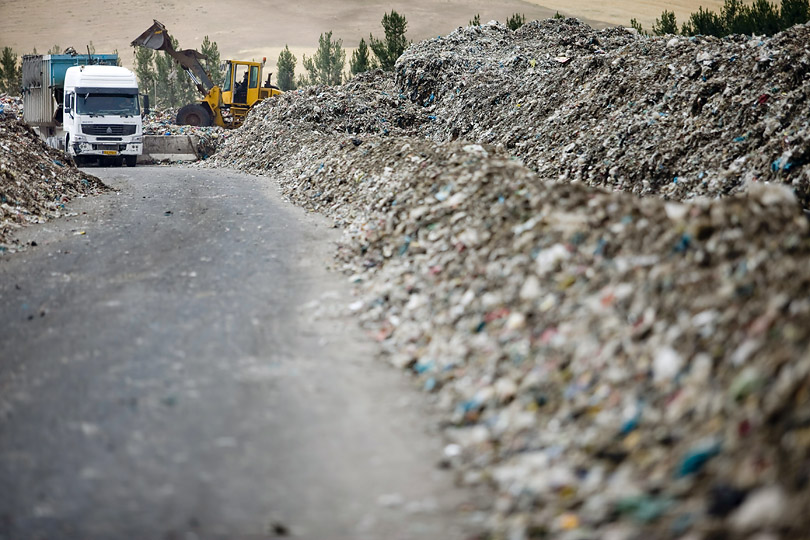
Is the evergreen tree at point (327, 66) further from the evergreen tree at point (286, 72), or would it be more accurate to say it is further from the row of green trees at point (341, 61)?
the evergreen tree at point (286, 72)

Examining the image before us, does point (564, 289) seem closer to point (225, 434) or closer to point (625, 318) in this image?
point (625, 318)

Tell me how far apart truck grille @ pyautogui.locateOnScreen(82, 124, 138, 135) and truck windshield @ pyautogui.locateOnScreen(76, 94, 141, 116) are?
0.38 metres

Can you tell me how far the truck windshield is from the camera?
23125 millimetres

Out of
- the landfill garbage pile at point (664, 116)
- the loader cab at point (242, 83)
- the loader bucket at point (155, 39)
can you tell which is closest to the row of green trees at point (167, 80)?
the loader cab at point (242, 83)

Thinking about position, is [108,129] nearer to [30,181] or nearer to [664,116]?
[30,181]

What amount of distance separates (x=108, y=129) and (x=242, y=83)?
8826 millimetres

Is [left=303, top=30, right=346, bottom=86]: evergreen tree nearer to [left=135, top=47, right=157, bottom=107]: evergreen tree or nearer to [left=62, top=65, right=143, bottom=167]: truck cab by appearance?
[left=135, top=47, right=157, bottom=107]: evergreen tree

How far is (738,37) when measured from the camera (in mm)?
16859

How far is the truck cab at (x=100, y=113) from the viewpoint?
23141mm

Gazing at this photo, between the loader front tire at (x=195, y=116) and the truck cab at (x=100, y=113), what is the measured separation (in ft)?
25.3

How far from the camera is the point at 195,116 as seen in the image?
3219 centimetres

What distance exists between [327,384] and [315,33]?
108 metres

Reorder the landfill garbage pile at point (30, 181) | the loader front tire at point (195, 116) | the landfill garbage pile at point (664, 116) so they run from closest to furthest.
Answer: the landfill garbage pile at point (664, 116) < the landfill garbage pile at point (30, 181) < the loader front tire at point (195, 116)

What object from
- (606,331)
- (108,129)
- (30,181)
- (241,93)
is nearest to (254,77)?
(241,93)
